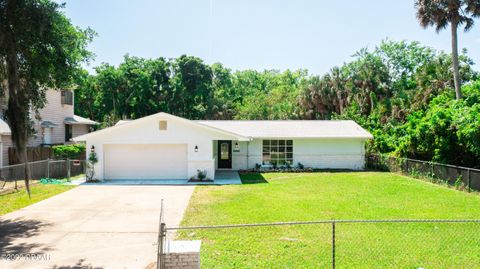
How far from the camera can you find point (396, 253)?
26.4ft

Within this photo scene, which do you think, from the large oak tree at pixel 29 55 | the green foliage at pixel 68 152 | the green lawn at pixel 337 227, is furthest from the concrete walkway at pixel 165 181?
the large oak tree at pixel 29 55

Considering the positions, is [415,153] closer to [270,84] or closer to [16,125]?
[16,125]

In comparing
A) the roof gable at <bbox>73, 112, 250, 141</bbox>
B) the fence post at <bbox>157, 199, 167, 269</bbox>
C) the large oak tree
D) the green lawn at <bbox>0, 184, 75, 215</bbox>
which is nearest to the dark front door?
the roof gable at <bbox>73, 112, 250, 141</bbox>

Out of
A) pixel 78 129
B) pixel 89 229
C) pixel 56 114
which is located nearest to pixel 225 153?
pixel 56 114

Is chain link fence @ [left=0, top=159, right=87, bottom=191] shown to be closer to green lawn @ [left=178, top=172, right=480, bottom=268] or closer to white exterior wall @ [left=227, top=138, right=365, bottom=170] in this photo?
green lawn @ [left=178, top=172, right=480, bottom=268]

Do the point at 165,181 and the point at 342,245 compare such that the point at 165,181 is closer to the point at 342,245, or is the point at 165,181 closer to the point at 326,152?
the point at 326,152

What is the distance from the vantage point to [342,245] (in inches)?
340

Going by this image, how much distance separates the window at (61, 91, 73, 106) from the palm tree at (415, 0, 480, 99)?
85.6 ft

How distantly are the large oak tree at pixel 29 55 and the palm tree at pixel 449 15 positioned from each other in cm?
2227

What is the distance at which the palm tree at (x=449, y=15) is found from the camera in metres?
24.2

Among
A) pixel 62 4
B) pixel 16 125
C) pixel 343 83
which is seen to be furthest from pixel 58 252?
pixel 343 83

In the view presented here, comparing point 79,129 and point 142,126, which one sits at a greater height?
point 79,129

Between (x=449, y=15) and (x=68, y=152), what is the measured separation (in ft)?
83.7

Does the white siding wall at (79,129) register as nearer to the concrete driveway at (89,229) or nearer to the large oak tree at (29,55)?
the concrete driveway at (89,229)
